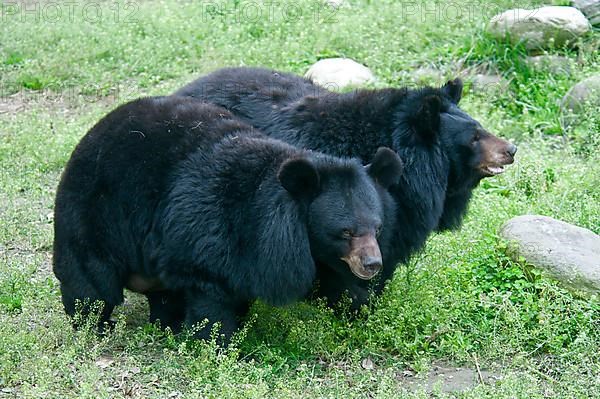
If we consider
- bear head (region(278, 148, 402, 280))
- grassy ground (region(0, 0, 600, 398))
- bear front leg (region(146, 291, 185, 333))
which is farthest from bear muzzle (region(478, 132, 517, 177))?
bear front leg (region(146, 291, 185, 333))

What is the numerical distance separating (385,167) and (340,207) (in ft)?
1.50

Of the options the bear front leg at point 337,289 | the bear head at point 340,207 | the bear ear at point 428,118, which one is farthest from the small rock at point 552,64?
the bear head at point 340,207

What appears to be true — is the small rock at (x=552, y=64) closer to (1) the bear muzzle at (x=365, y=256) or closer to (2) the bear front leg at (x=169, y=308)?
(1) the bear muzzle at (x=365, y=256)

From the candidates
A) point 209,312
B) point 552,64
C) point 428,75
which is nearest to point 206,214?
point 209,312

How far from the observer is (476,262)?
6781 millimetres

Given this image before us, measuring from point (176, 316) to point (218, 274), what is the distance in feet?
2.68

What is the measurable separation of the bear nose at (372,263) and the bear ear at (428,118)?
1318mm

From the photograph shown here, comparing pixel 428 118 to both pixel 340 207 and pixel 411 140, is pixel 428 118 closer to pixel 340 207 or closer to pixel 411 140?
pixel 411 140

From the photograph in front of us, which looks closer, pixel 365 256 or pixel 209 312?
pixel 365 256

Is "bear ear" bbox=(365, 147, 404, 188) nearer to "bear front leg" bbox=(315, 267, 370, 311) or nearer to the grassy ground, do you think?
"bear front leg" bbox=(315, 267, 370, 311)

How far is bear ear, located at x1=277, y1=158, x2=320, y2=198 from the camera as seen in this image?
525 centimetres

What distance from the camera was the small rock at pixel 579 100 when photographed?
950 centimetres

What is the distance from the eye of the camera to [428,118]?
6.22m

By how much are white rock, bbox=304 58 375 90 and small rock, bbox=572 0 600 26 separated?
266cm
